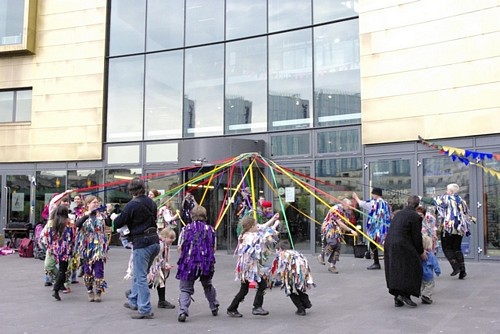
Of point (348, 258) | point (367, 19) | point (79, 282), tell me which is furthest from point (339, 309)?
point (367, 19)

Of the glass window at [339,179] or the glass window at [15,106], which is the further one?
the glass window at [15,106]

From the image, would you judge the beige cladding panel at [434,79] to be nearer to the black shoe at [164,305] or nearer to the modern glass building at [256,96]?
the modern glass building at [256,96]

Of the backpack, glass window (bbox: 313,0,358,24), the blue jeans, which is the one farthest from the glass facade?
the blue jeans

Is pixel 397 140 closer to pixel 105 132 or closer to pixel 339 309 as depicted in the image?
pixel 339 309

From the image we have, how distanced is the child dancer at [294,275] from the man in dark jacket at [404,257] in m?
1.32

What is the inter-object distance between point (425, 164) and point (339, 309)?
7.32 m

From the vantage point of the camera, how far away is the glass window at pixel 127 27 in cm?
1820

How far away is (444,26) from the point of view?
13414 mm

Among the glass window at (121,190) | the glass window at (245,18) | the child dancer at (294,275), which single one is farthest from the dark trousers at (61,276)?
the glass window at (245,18)

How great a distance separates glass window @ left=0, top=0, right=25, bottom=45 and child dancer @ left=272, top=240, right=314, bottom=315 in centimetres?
1621

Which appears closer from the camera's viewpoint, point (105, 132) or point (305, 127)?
point (305, 127)

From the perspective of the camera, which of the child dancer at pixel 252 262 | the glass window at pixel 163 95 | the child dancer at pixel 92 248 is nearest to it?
the child dancer at pixel 252 262

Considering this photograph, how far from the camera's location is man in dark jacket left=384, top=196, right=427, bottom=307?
24.2 ft

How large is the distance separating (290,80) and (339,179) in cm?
346
